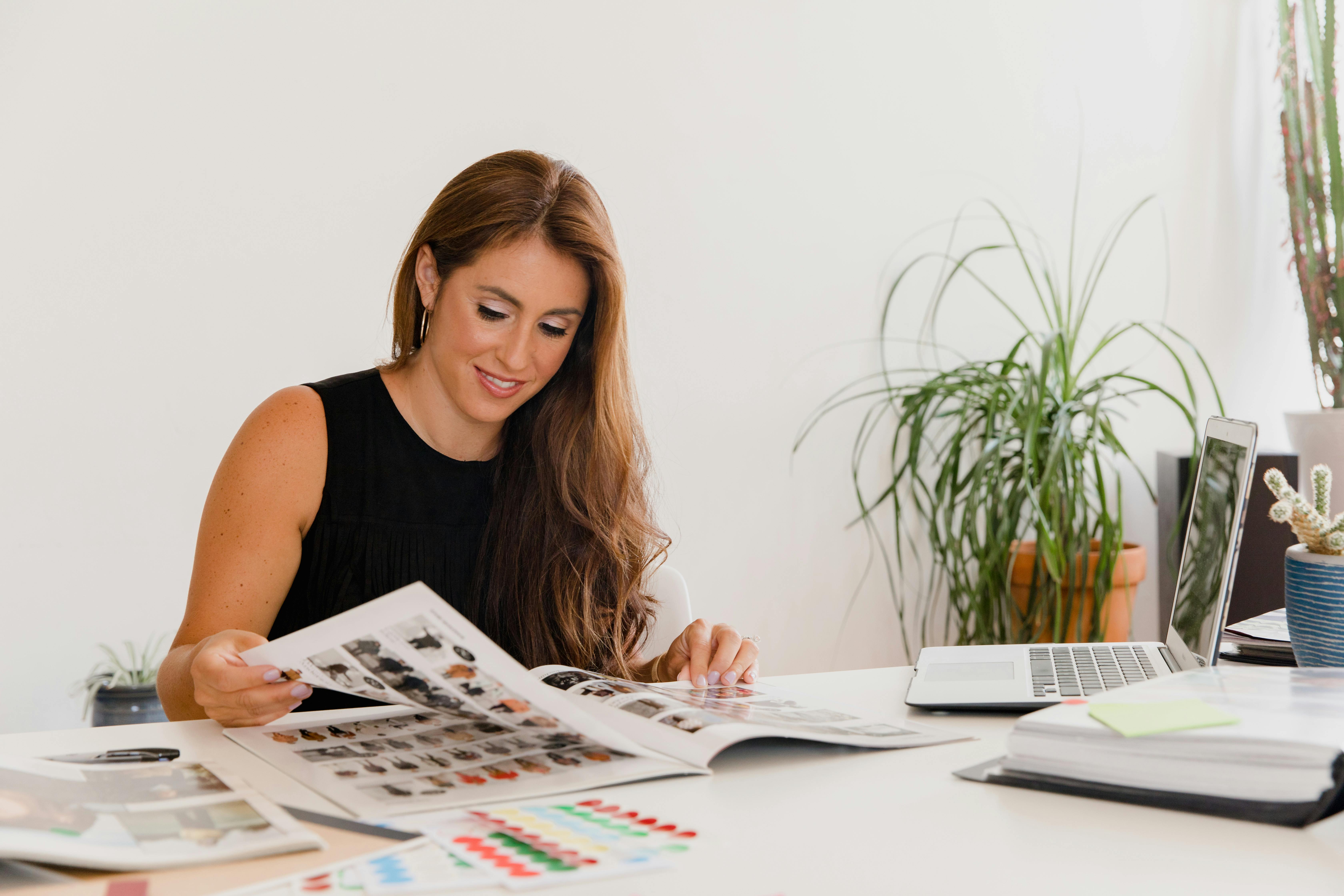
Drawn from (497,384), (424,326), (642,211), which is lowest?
(497,384)

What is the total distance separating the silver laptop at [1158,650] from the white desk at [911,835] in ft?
0.50

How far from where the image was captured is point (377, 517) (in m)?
1.45

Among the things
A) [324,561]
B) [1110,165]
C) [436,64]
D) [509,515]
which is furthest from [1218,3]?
[324,561]

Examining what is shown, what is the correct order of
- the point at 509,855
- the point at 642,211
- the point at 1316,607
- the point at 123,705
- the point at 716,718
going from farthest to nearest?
the point at 642,211
the point at 123,705
the point at 1316,607
the point at 716,718
the point at 509,855

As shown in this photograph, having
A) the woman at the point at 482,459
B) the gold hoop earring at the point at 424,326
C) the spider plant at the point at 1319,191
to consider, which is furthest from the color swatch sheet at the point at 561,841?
the spider plant at the point at 1319,191

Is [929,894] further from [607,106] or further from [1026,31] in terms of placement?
[1026,31]

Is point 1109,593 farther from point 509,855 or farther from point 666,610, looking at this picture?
point 509,855

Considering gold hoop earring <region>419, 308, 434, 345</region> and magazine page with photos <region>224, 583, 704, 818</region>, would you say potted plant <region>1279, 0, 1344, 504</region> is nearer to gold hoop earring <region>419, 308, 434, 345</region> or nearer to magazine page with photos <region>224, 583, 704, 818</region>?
gold hoop earring <region>419, 308, 434, 345</region>

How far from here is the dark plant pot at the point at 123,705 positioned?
6.33ft

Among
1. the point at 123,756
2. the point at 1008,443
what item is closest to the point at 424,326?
the point at 123,756

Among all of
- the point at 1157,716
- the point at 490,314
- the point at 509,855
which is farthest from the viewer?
the point at 490,314

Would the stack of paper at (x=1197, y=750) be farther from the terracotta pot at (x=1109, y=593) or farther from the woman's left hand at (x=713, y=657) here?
the terracotta pot at (x=1109, y=593)

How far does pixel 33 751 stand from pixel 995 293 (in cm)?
267

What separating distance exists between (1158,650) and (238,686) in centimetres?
99
